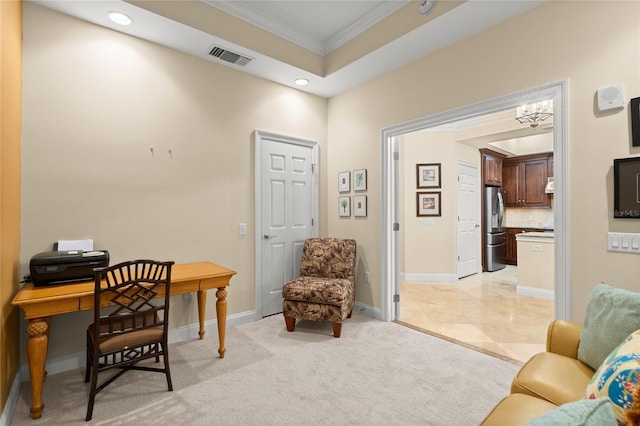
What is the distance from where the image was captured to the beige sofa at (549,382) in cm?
124

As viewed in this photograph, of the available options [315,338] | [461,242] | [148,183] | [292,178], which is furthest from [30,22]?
[461,242]

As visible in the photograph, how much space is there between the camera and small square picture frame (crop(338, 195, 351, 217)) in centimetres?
408

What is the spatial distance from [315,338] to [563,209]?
2452 millimetres

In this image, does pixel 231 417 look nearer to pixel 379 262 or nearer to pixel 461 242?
pixel 379 262

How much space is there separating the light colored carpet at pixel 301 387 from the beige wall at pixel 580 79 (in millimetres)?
1144

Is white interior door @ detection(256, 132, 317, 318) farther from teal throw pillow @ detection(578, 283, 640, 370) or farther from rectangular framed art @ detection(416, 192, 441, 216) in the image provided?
teal throw pillow @ detection(578, 283, 640, 370)

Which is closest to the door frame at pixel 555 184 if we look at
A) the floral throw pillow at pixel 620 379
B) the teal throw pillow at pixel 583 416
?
the floral throw pillow at pixel 620 379

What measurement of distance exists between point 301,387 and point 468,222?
5206 mm

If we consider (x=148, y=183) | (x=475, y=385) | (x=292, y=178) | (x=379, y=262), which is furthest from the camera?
(x=292, y=178)

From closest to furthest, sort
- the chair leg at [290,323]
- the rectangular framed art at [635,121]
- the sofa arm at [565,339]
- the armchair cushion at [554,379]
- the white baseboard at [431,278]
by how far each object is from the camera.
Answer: the armchair cushion at [554,379] < the sofa arm at [565,339] < the rectangular framed art at [635,121] < the chair leg at [290,323] < the white baseboard at [431,278]

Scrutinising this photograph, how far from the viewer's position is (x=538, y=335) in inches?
126

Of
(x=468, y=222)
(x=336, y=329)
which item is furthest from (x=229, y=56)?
(x=468, y=222)

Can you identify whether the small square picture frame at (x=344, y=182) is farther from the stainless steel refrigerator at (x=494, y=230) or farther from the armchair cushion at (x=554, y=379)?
the stainless steel refrigerator at (x=494, y=230)

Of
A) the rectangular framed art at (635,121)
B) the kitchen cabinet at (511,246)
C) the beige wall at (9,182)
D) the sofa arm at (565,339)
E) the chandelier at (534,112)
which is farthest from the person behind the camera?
the kitchen cabinet at (511,246)
